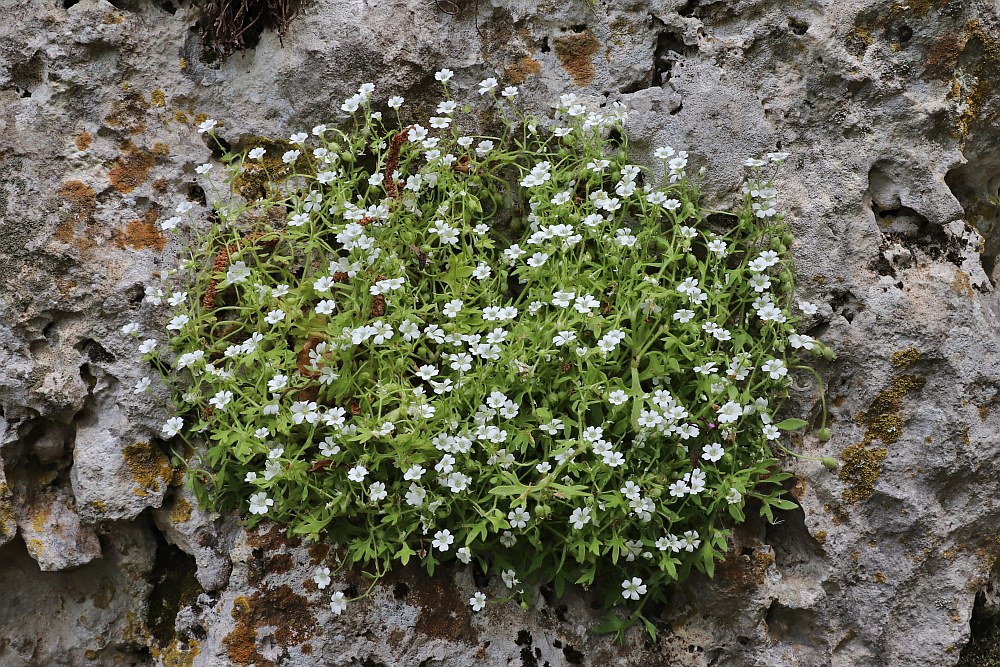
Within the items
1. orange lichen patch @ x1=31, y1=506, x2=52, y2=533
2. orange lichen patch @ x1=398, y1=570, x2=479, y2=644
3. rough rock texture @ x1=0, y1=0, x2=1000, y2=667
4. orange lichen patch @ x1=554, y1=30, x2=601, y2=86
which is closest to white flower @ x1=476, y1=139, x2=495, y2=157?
rough rock texture @ x1=0, y1=0, x2=1000, y2=667

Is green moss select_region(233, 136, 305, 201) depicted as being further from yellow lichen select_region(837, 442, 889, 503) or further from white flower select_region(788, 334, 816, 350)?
yellow lichen select_region(837, 442, 889, 503)

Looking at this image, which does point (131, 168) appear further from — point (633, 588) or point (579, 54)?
point (633, 588)

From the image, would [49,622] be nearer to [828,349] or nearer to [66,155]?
[66,155]

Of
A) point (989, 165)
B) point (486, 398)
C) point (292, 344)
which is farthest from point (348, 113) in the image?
point (989, 165)

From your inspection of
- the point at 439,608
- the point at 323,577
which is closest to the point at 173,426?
the point at 323,577

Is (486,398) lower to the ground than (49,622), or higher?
higher
